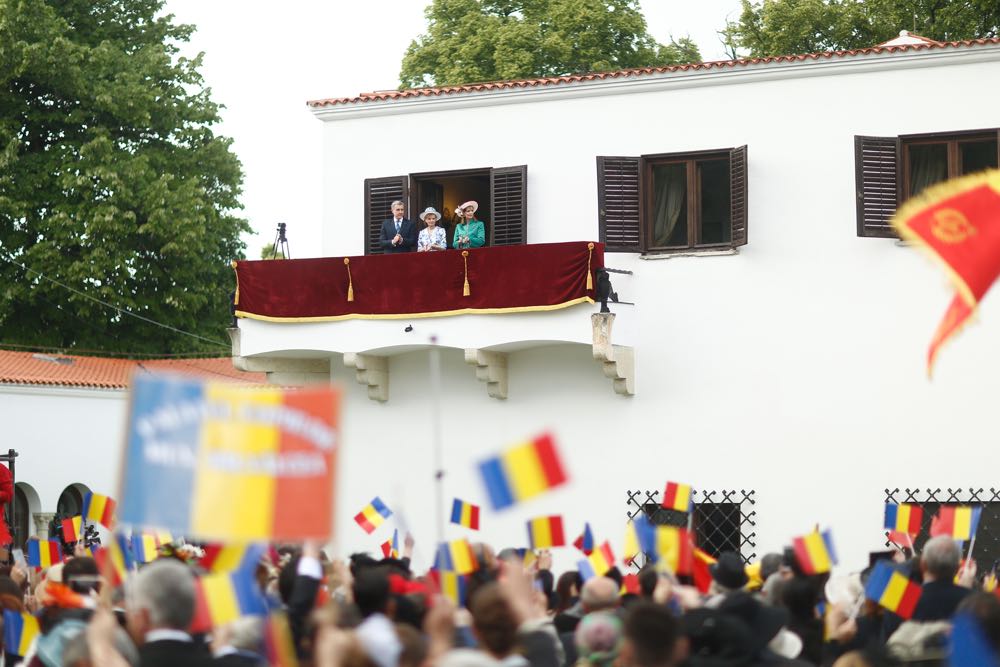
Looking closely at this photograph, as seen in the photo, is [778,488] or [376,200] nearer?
[778,488]

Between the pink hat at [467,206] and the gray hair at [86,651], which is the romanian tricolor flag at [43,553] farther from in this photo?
the gray hair at [86,651]

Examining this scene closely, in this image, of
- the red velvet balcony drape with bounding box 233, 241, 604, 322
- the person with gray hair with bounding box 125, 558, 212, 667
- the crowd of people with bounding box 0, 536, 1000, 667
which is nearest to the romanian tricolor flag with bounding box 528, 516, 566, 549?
the crowd of people with bounding box 0, 536, 1000, 667

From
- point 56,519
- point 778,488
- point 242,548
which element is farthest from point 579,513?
point 56,519

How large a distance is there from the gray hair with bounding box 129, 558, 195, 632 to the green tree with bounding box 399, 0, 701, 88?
3467 cm

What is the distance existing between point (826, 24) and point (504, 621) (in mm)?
36789

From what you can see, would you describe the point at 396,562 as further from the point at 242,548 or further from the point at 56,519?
the point at 56,519

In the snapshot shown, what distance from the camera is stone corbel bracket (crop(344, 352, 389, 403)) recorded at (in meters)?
24.1

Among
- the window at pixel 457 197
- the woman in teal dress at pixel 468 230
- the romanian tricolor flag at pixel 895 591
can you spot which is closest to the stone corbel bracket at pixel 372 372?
the window at pixel 457 197

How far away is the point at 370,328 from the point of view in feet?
78.6

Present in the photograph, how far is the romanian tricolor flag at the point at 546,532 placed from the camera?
13.8 m

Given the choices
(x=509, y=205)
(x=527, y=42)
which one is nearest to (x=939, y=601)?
(x=509, y=205)

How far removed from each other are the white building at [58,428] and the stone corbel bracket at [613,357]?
54.4ft

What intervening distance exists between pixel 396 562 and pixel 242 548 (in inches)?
93.6

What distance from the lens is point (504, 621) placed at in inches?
286
